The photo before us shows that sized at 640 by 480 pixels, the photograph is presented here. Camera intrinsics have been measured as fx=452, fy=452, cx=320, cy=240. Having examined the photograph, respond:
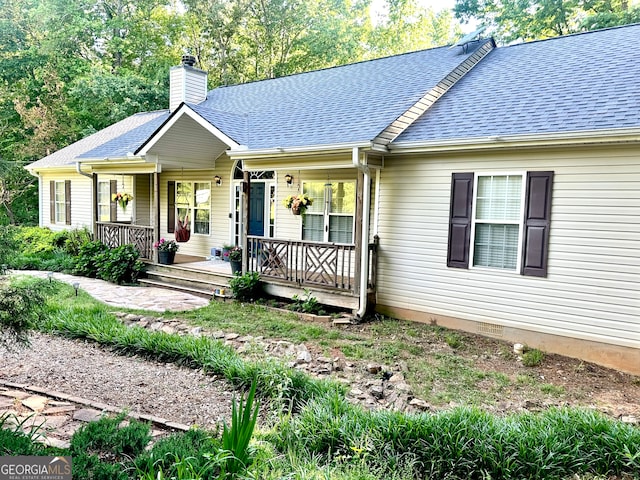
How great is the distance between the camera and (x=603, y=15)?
50.9ft

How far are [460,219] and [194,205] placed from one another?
26.3 feet

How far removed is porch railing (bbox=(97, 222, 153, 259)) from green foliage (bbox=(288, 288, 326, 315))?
486 cm

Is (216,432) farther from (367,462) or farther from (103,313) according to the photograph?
(103,313)

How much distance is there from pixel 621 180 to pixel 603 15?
13.0 metres

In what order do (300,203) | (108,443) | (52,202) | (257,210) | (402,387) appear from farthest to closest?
1. (52,202)
2. (257,210)
3. (300,203)
4. (402,387)
5. (108,443)

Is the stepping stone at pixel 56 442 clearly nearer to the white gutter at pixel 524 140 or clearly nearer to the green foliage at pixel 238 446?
the green foliage at pixel 238 446

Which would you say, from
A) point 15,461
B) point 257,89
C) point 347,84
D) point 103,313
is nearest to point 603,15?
point 347,84

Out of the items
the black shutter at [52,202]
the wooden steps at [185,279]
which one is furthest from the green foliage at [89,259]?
the black shutter at [52,202]

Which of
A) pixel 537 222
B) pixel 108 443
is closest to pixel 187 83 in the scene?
pixel 537 222

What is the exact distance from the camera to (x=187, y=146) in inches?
437

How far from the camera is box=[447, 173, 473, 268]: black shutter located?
722 centimetres

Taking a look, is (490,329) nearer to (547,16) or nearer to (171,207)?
(171,207)

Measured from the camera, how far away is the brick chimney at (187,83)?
45.8 feet

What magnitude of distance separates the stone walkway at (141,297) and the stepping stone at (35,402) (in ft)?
12.9
